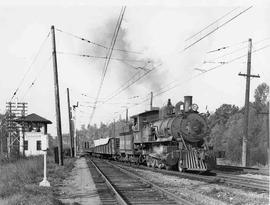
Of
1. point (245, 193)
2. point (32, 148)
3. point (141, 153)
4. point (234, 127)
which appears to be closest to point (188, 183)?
point (245, 193)

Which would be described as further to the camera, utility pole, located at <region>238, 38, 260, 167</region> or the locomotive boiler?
utility pole, located at <region>238, 38, 260, 167</region>

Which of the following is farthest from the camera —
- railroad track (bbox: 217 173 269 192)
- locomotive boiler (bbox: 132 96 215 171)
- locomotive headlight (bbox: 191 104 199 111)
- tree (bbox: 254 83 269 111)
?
tree (bbox: 254 83 269 111)

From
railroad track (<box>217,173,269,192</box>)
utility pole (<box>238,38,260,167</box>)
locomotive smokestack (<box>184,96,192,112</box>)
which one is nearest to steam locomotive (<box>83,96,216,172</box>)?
locomotive smokestack (<box>184,96,192,112</box>)

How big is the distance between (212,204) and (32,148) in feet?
201

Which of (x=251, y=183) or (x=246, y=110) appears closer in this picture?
(x=251, y=183)

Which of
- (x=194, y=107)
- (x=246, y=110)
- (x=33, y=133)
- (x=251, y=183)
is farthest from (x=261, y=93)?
(x=251, y=183)

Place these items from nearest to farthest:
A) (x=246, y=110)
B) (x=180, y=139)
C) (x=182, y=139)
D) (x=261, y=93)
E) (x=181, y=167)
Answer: (x=181, y=167) < (x=182, y=139) < (x=180, y=139) < (x=246, y=110) < (x=261, y=93)

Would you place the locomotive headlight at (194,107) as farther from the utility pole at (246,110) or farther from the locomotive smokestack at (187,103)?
the utility pole at (246,110)

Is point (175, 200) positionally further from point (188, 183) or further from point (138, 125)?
point (138, 125)

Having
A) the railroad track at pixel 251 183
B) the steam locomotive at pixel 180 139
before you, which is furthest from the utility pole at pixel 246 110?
the railroad track at pixel 251 183

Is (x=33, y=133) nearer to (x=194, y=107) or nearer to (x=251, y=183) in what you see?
(x=194, y=107)

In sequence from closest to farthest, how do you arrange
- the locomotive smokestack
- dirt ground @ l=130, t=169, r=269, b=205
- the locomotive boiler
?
dirt ground @ l=130, t=169, r=269, b=205 → the locomotive boiler → the locomotive smokestack

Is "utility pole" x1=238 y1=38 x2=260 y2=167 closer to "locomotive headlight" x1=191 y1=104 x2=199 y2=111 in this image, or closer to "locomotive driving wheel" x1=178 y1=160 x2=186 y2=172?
"locomotive headlight" x1=191 y1=104 x2=199 y2=111

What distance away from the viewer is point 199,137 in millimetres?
21656
